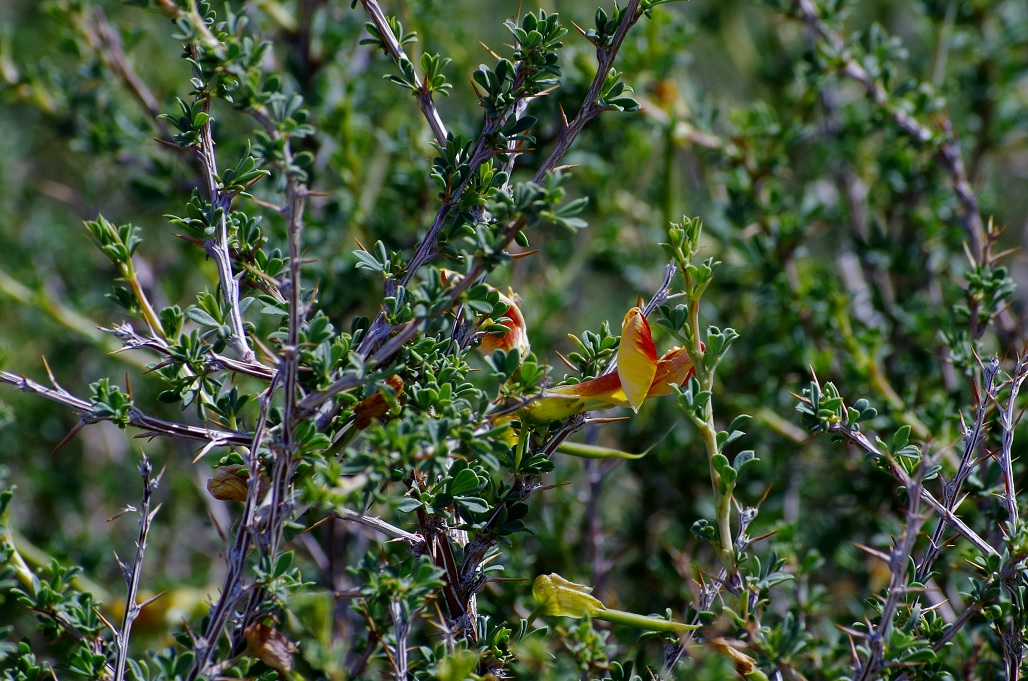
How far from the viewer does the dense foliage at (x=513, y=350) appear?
1146mm

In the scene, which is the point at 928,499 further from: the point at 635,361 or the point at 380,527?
the point at 380,527

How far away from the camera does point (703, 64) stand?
17.2 ft

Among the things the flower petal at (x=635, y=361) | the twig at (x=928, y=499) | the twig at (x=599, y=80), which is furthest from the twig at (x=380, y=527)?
the twig at (x=928, y=499)

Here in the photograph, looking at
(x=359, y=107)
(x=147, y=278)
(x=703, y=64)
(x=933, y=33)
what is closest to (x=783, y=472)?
(x=933, y=33)

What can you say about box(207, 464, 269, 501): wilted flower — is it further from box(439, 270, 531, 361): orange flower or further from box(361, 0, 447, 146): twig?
box(361, 0, 447, 146): twig

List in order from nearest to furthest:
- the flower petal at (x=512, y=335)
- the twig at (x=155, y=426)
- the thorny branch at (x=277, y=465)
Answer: the thorny branch at (x=277, y=465) < the twig at (x=155, y=426) < the flower petal at (x=512, y=335)

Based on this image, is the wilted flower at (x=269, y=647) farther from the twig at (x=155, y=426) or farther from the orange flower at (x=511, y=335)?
the orange flower at (x=511, y=335)

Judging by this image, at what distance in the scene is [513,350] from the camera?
117 centimetres

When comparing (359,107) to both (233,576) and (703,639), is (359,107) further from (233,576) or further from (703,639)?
(703,639)

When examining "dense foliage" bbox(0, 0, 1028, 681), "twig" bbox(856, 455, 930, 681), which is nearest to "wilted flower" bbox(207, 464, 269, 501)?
"dense foliage" bbox(0, 0, 1028, 681)

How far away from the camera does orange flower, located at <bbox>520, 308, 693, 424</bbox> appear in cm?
118

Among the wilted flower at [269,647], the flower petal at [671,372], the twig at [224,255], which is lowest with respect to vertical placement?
the wilted flower at [269,647]

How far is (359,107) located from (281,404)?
1417 millimetres

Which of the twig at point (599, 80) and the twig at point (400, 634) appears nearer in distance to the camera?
the twig at point (400, 634)
